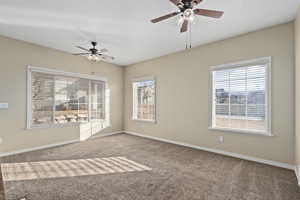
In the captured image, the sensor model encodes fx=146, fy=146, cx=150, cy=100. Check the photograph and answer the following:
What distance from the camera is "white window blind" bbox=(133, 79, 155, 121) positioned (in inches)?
215

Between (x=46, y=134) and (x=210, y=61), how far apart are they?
5.06 meters

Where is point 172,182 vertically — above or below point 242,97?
below

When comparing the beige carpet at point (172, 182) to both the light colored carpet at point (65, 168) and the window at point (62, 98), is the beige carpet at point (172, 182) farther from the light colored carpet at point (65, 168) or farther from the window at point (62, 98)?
the window at point (62, 98)

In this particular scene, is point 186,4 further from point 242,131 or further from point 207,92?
point 242,131

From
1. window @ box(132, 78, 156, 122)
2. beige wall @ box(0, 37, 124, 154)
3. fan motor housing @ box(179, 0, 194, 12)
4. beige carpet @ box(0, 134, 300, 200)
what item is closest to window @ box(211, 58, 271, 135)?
beige carpet @ box(0, 134, 300, 200)

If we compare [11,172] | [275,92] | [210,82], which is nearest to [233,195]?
[275,92]

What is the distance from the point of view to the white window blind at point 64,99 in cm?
415

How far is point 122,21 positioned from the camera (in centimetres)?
293

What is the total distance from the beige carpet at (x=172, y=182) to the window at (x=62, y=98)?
1.26 m

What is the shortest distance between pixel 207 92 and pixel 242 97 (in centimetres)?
82

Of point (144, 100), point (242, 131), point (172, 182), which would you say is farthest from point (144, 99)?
point (172, 182)

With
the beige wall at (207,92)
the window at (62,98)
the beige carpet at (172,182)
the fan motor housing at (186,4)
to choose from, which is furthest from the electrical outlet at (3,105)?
the fan motor housing at (186,4)

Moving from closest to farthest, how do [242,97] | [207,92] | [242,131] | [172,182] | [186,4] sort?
[186,4], [172,182], [242,131], [242,97], [207,92]

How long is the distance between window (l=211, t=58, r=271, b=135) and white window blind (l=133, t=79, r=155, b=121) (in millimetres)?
2245
